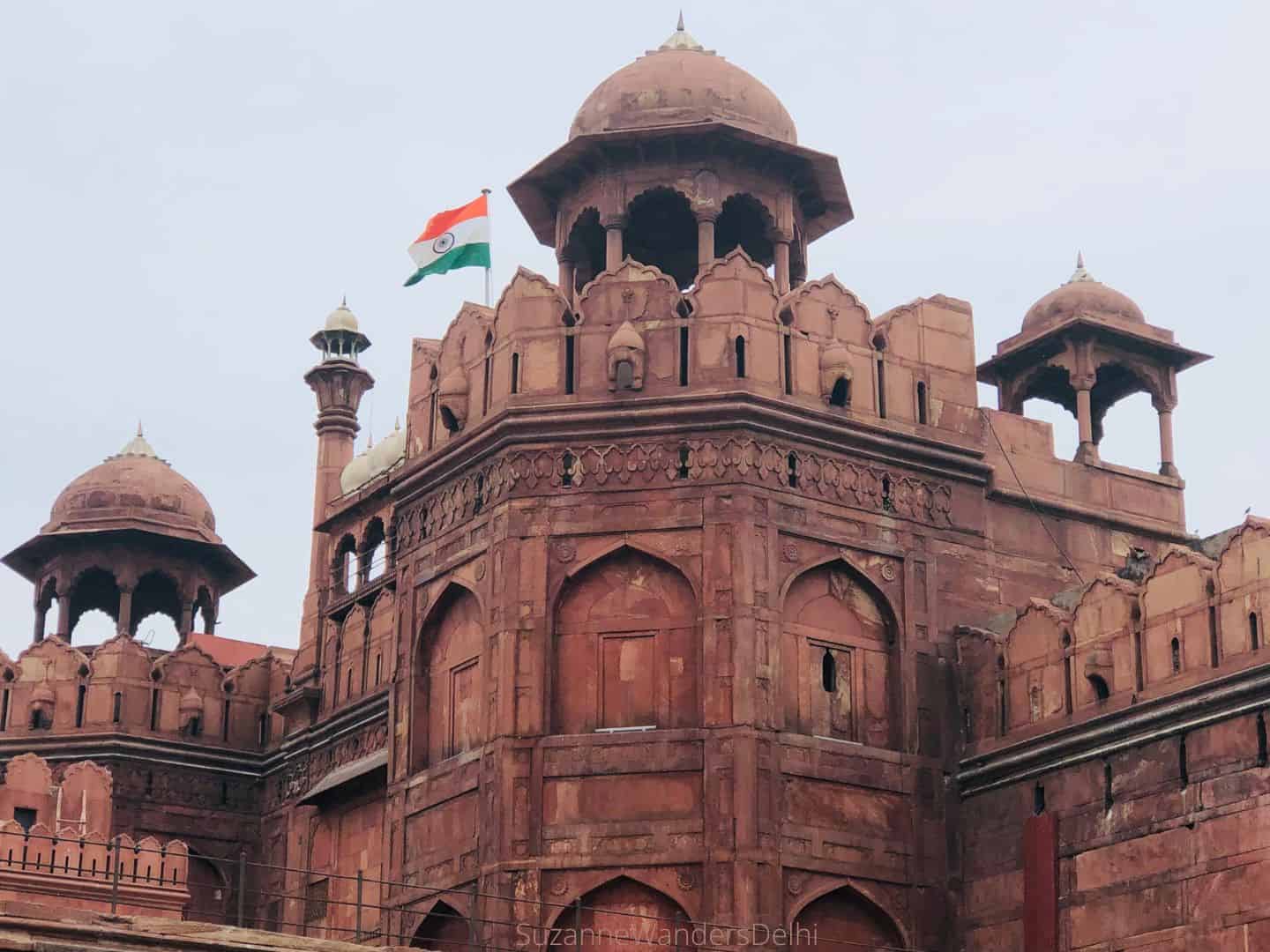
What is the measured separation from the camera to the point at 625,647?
2373 centimetres

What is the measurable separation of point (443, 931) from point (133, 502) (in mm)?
13107

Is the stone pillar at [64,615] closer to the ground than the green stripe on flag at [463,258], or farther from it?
closer to the ground

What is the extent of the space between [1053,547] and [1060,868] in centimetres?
461

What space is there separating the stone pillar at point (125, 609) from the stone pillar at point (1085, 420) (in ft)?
45.0

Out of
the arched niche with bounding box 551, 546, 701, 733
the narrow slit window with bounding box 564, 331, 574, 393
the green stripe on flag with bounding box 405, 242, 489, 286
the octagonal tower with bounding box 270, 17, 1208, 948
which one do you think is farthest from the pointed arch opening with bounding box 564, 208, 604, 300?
the arched niche with bounding box 551, 546, 701, 733

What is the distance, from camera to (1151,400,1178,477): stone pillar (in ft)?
91.6

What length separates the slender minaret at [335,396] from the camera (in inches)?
1478

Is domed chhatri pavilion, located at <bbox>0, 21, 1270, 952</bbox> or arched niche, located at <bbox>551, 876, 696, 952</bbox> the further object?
arched niche, located at <bbox>551, 876, 696, 952</bbox>

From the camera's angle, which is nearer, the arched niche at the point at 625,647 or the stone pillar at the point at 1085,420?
the arched niche at the point at 625,647

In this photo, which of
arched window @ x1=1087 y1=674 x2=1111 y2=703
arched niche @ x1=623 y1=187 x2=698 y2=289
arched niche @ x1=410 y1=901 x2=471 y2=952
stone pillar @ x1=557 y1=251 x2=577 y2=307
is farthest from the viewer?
arched niche @ x1=623 y1=187 x2=698 y2=289

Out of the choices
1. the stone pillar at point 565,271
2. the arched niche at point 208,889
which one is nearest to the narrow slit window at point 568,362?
the stone pillar at point 565,271

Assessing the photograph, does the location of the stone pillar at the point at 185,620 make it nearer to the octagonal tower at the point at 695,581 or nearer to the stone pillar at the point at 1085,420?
the octagonal tower at the point at 695,581

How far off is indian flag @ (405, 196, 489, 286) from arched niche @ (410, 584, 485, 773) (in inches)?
213

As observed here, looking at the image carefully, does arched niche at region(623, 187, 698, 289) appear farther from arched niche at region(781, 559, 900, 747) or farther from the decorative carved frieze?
arched niche at region(781, 559, 900, 747)
